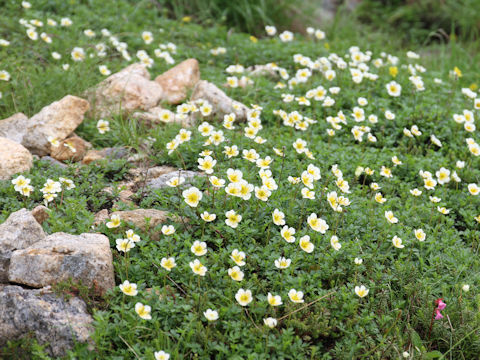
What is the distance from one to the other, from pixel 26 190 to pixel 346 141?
2.62m

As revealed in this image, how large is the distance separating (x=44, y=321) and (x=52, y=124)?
2.06 m

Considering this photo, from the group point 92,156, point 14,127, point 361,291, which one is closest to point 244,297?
point 361,291

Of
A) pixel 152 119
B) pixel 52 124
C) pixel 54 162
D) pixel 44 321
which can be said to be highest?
pixel 44 321

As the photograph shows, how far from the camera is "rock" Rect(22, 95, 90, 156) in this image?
404 cm

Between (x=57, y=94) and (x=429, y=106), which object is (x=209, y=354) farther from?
(x=429, y=106)

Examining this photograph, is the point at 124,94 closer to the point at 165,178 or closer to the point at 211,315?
the point at 165,178

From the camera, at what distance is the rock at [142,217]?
3105 mm

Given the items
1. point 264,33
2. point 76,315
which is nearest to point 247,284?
point 76,315

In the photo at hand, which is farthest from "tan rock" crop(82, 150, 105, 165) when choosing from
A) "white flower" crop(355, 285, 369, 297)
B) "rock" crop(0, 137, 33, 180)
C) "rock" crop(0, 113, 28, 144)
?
"white flower" crop(355, 285, 369, 297)

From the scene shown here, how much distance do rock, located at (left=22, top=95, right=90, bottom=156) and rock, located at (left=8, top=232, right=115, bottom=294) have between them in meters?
1.55

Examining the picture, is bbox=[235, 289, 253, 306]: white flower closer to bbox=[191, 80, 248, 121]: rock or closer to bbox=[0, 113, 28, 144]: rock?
bbox=[191, 80, 248, 121]: rock

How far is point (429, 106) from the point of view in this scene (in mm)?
4926

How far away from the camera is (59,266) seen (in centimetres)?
267

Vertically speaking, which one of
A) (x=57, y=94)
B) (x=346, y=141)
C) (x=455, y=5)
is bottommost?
(x=455, y=5)
